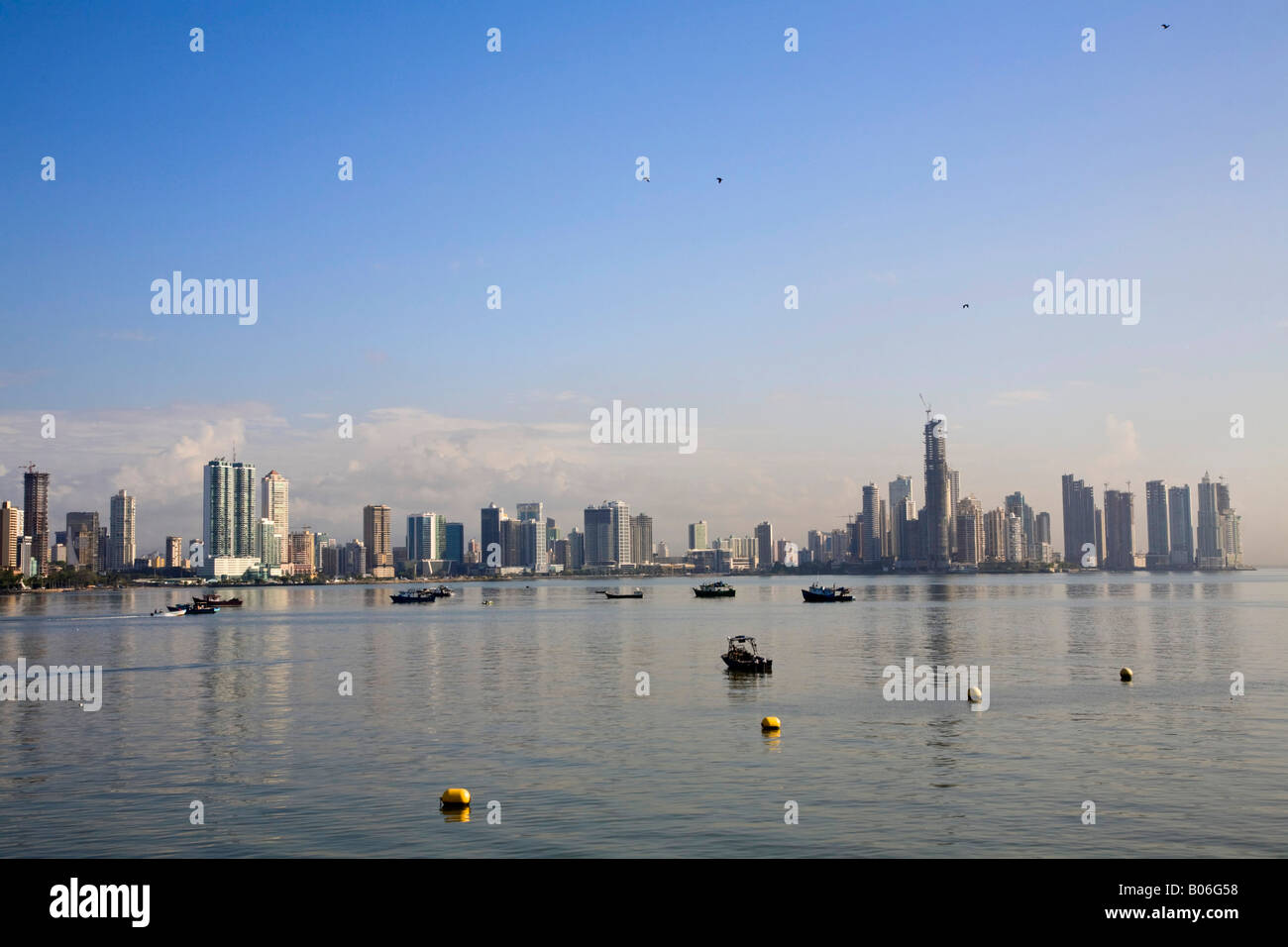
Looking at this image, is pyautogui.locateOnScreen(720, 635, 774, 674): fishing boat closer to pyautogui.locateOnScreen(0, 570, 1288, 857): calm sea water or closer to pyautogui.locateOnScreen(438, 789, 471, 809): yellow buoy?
pyautogui.locateOnScreen(0, 570, 1288, 857): calm sea water

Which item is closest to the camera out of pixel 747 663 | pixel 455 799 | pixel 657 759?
pixel 455 799

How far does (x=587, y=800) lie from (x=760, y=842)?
829cm

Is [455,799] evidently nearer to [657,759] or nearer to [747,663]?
[657,759]

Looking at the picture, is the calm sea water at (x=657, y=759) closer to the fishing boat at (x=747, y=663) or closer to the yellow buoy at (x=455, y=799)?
the yellow buoy at (x=455, y=799)

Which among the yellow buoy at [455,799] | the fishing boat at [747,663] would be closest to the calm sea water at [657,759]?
the yellow buoy at [455,799]

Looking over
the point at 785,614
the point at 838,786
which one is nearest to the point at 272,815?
the point at 838,786

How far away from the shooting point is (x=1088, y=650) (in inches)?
3905

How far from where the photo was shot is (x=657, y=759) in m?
46.6

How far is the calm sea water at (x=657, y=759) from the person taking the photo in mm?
33781

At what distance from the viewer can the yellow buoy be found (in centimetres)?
3722

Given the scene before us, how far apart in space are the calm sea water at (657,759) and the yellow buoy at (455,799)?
0.68m

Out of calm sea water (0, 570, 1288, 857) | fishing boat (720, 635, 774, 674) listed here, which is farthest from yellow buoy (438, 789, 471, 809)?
fishing boat (720, 635, 774, 674)

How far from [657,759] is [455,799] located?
39.4 ft

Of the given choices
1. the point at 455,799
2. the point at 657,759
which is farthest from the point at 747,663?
the point at 455,799
